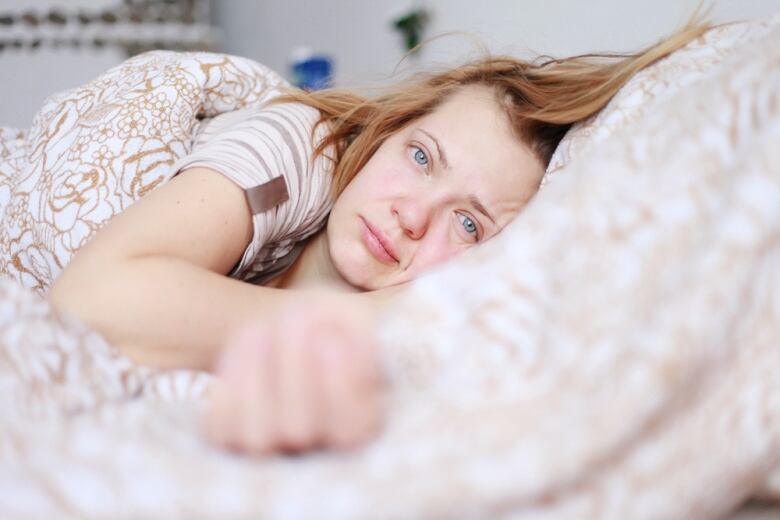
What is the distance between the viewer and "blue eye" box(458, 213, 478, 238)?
949mm

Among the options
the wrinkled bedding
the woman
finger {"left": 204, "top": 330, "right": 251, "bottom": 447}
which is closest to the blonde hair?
the woman

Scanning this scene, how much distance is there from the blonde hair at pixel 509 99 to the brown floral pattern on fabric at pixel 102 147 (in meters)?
0.15

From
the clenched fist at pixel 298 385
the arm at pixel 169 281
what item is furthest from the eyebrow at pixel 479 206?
the clenched fist at pixel 298 385

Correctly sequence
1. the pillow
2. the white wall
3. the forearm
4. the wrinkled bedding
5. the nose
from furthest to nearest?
the white wall
the nose
the pillow
the forearm
the wrinkled bedding

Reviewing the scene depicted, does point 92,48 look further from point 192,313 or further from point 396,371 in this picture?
point 396,371

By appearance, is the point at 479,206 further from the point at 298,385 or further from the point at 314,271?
the point at 298,385

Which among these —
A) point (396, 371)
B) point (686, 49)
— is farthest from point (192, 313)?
point (686, 49)

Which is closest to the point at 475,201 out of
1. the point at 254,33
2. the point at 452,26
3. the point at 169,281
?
the point at 169,281

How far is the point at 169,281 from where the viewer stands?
2.14 ft

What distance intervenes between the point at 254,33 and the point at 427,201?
2774 mm

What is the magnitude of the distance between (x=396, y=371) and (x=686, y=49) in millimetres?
649

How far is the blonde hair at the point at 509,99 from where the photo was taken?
928mm

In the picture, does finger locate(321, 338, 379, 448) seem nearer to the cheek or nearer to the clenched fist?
the clenched fist

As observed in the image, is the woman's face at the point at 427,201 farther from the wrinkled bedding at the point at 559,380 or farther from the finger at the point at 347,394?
the finger at the point at 347,394
